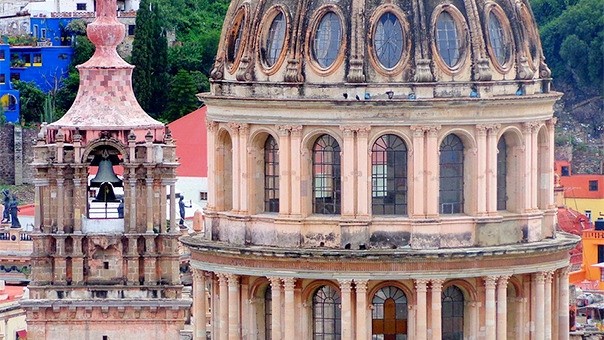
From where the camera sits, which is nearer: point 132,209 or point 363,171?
point 363,171

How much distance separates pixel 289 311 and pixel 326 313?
964 mm

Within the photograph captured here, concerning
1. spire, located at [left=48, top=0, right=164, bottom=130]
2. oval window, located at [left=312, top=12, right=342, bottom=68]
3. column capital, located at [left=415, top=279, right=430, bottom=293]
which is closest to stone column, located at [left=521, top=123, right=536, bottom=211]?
column capital, located at [left=415, top=279, right=430, bottom=293]

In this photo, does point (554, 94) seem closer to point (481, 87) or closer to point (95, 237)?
point (481, 87)

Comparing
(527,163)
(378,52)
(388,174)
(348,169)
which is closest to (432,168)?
(388,174)

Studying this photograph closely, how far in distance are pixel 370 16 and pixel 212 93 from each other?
15.3ft

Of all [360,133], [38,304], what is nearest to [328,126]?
[360,133]

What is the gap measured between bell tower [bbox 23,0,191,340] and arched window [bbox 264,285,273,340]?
182ft

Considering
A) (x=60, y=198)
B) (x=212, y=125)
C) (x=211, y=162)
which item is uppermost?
(x=212, y=125)

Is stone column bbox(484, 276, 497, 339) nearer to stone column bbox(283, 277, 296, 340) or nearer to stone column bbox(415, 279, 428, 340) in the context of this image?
stone column bbox(415, 279, 428, 340)

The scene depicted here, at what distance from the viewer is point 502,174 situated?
97062mm

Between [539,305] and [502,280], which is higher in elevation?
[502,280]

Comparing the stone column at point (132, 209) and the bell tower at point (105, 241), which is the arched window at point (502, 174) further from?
the stone column at point (132, 209)

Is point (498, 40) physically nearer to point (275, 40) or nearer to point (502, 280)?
point (275, 40)

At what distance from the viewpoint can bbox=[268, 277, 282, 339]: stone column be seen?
9606cm
